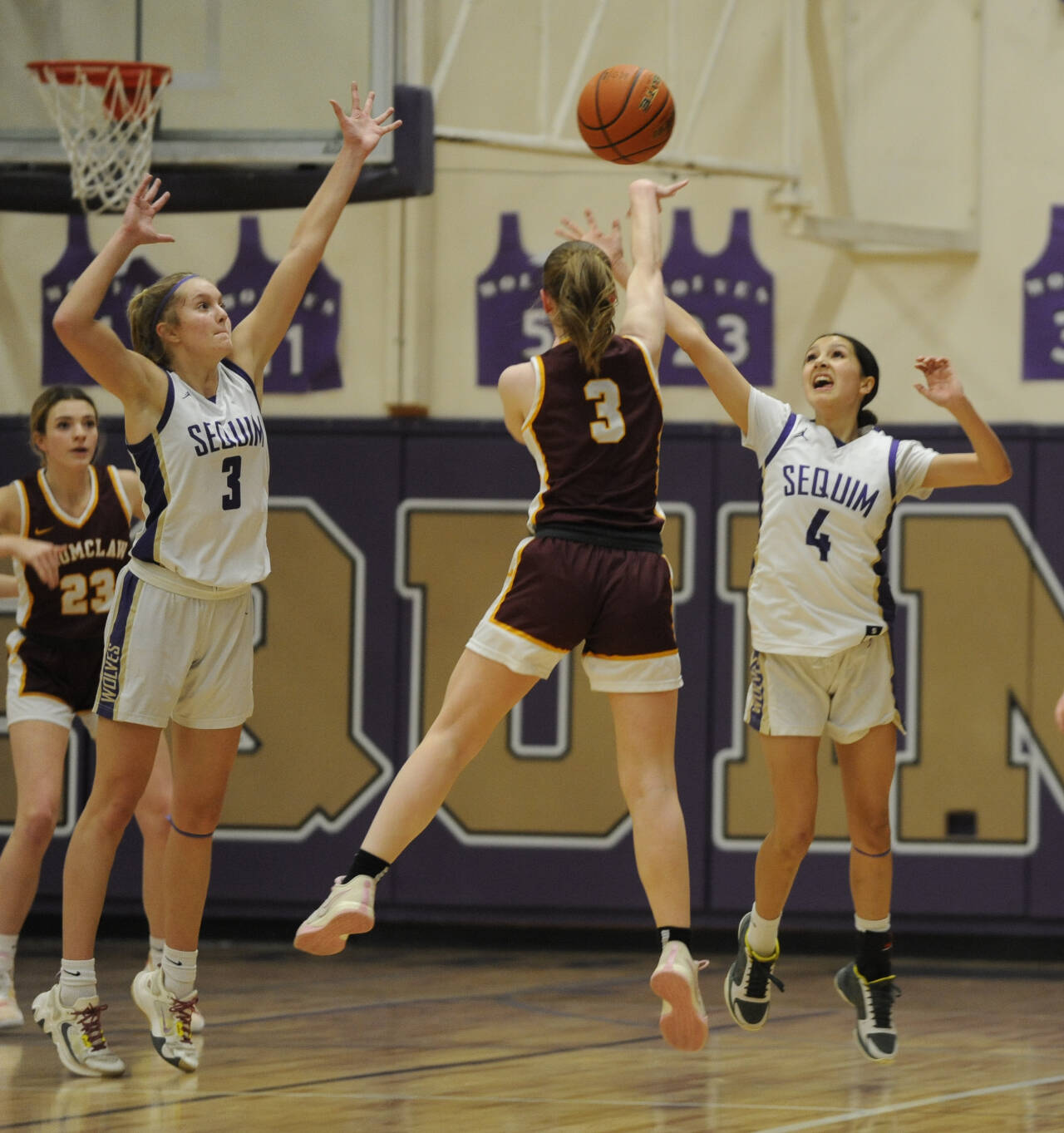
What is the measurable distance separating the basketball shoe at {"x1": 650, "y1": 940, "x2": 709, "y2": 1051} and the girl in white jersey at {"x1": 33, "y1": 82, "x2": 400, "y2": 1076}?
142 centimetres

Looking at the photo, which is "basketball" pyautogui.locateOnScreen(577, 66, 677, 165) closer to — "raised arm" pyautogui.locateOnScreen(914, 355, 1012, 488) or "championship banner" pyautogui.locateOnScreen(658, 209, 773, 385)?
"raised arm" pyautogui.locateOnScreen(914, 355, 1012, 488)

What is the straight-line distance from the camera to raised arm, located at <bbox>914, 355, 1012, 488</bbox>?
5094 millimetres

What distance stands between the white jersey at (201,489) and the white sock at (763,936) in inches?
72.1

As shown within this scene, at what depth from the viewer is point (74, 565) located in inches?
236

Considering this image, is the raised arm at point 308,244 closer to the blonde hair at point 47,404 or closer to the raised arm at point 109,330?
the raised arm at point 109,330

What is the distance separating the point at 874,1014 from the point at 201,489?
247cm

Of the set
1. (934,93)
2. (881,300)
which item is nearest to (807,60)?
(934,93)

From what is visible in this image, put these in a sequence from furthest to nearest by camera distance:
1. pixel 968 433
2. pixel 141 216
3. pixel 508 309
Result: 1. pixel 508 309
2. pixel 968 433
3. pixel 141 216

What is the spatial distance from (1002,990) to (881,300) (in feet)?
10.3

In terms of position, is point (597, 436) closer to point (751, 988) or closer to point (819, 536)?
point (819, 536)

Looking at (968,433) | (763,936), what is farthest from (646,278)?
(763,936)

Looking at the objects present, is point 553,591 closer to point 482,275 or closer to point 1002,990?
point 1002,990

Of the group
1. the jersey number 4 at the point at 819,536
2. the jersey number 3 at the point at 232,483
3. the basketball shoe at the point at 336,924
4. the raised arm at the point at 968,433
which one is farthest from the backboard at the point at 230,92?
the basketball shoe at the point at 336,924

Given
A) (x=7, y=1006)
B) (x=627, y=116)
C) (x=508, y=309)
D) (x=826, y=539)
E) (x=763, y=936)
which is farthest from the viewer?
(x=508, y=309)
